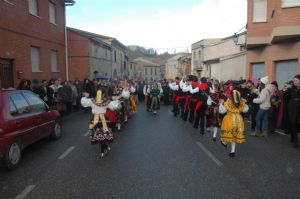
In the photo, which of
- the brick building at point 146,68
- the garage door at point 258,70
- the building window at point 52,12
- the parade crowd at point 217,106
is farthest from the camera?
the brick building at point 146,68

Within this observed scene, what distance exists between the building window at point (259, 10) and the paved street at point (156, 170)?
1134 cm

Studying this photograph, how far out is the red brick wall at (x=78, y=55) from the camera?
98.5ft

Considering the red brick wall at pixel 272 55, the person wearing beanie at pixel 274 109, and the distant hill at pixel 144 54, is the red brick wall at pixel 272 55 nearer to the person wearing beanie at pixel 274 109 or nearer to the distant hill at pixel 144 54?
the person wearing beanie at pixel 274 109

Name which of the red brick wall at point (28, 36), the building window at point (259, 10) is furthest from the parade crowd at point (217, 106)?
the building window at point (259, 10)

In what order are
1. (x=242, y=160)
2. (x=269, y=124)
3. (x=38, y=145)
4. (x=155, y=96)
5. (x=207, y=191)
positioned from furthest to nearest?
(x=155, y=96) → (x=269, y=124) → (x=38, y=145) → (x=242, y=160) → (x=207, y=191)

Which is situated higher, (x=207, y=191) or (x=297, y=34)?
(x=297, y=34)

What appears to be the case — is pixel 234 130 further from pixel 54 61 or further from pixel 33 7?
pixel 54 61

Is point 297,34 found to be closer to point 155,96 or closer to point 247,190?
point 155,96

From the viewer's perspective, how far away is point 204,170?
6562 millimetres

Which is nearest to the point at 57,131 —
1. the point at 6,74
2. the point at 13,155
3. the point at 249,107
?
the point at 13,155

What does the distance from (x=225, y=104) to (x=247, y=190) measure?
3.05 metres

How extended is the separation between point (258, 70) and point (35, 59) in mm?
13071

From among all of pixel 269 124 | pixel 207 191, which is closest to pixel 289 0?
pixel 269 124

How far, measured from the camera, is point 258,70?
20.5m
